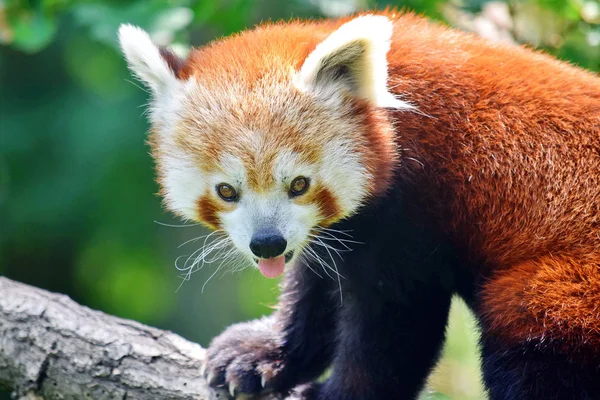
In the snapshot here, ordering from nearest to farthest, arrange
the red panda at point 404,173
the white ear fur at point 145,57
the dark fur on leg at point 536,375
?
1. the dark fur on leg at point 536,375
2. the red panda at point 404,173
3. the white ear fur at point 145,57

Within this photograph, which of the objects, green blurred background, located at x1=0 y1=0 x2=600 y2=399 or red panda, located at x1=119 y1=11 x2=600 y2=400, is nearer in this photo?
red panda, located at x1=119 y1=11 x2=600 y2=400

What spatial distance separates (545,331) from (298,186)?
1.14 m

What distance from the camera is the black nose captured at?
131 inches

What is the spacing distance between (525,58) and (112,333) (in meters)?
2.35

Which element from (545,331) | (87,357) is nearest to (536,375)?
(545,331)

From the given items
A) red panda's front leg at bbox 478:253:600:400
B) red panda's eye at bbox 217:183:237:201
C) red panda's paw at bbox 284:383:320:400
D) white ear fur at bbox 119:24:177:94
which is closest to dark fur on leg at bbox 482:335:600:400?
red panda's front leg at bbox 478:253:600:400

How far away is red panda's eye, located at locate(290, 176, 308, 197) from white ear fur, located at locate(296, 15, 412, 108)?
1.30 ft

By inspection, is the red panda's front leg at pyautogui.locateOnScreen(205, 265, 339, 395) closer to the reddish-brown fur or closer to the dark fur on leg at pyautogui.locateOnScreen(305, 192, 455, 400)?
the dark fur on leg at pyautogui.locateOnScreen(305, 192, 455, 400)

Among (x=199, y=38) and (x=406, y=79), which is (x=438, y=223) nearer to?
(x=406, y=79)

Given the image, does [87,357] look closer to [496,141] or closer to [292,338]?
[292,338]

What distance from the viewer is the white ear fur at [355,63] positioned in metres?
3.36

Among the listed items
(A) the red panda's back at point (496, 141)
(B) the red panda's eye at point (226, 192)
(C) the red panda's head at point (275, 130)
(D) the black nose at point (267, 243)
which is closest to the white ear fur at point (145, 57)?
(C) the red panda's head at point (275, 130)

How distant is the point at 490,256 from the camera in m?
3.59

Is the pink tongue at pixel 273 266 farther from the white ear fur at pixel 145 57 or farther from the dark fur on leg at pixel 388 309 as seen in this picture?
the white ear fur at pixel 145 57
